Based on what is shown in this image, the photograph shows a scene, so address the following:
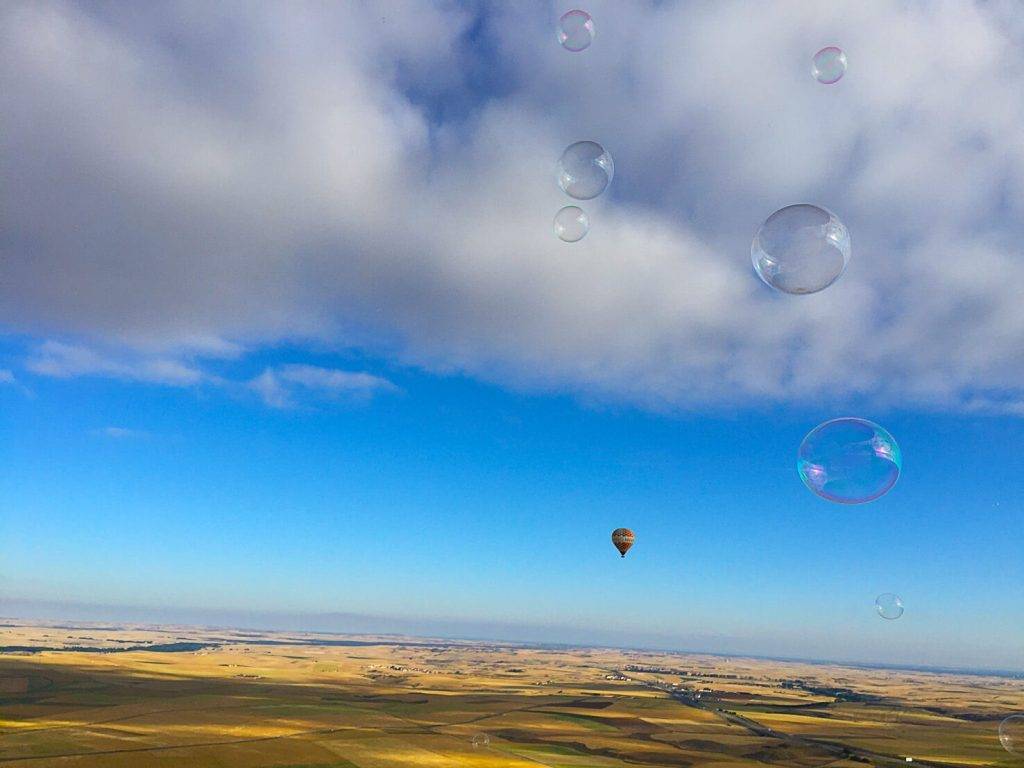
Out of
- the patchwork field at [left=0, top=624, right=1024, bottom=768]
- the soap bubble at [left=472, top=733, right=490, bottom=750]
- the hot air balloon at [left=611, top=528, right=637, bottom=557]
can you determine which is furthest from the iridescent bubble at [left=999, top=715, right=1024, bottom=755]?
the soap bubble at [left=472, top=733, right=490, bottom=750]

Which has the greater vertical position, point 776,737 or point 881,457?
point 881,457

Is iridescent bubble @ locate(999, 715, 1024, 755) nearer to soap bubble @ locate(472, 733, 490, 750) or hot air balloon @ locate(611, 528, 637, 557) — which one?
hot air balloon @ locate(611, 528, 637, 557)

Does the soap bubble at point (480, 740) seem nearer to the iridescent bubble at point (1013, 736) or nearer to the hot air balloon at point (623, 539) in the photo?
the hot air balloon at point (623, 539)

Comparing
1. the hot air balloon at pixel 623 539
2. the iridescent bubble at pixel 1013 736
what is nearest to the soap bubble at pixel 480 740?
the hot air balloon at pixel 623 539

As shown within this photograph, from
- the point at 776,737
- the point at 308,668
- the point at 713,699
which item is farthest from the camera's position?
the point at 308,668

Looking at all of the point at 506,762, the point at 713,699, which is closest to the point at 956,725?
the point at 713,699

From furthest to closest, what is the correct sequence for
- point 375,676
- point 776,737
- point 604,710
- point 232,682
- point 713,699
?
1. point 375,676
2. point 713,699
3. point 232,682
4. point 604,710
5. point 776,737

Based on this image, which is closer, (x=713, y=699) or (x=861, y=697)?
(x=713, y=699)

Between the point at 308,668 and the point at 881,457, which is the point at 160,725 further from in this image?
the point at 308,668
